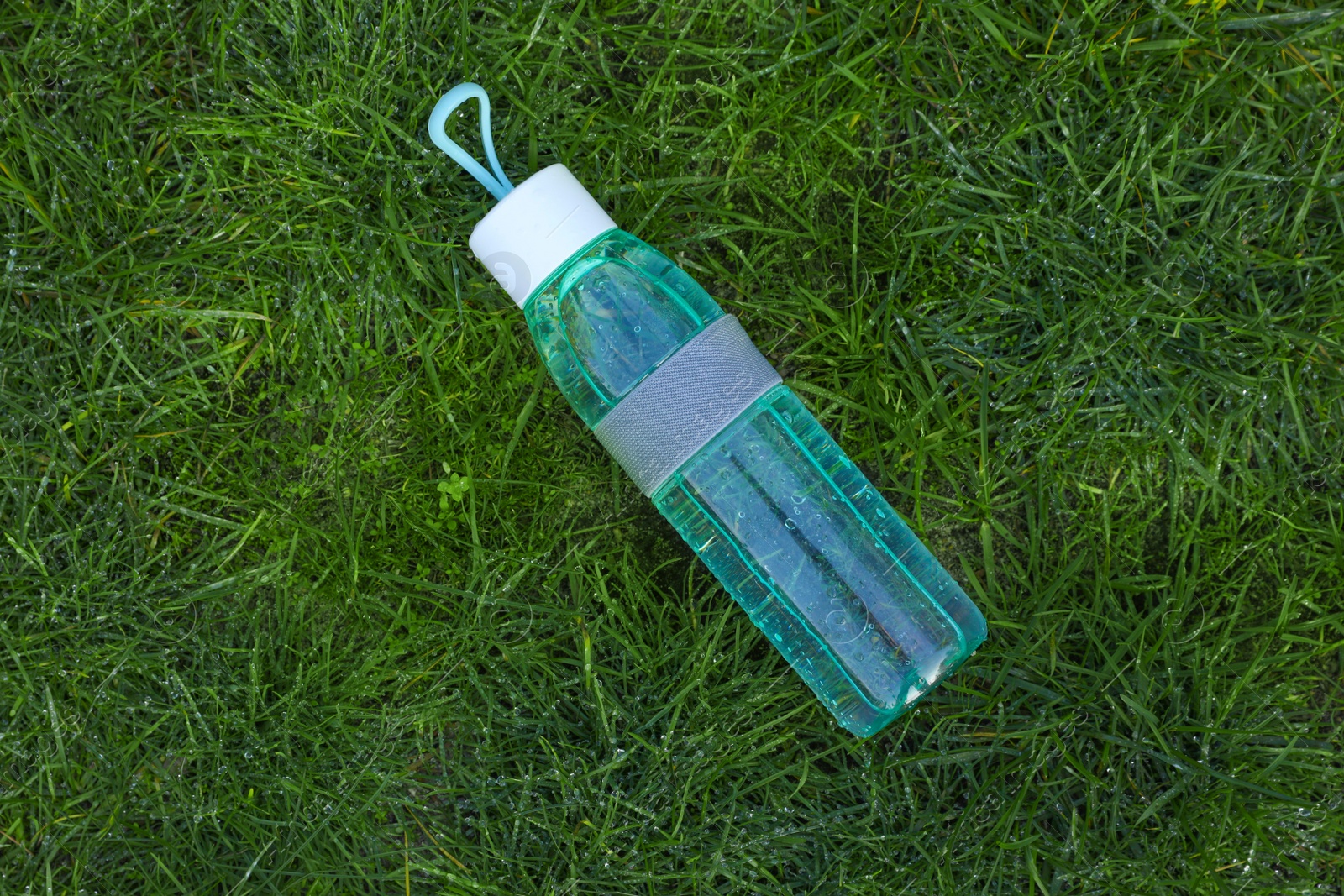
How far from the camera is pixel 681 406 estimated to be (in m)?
1.71

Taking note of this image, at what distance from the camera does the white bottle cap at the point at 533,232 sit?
5.53ft

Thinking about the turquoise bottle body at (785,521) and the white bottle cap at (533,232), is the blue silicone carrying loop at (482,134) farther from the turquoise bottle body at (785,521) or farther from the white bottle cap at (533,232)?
the turquoise bottle body at (785,521)

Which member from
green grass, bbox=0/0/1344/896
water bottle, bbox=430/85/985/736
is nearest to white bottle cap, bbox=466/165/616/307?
water bottle, bbox=430/85/985/736

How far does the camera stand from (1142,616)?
2.02 meters

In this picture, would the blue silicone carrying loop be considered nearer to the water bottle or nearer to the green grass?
the water bottle

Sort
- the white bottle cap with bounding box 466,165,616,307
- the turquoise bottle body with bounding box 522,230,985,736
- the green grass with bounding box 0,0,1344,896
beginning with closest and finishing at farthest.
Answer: the white bottle cap with bounding box 466,165,616,307 < the turquoise bottle body with bounding box 522,230,985,736 < the green grass with bounding box 0,0,1344,896

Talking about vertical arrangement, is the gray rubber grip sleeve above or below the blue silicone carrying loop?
below

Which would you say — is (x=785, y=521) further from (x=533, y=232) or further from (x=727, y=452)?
(x=533, y=232)

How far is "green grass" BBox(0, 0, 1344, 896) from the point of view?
1967 mm

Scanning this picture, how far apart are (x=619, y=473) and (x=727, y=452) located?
29 cm

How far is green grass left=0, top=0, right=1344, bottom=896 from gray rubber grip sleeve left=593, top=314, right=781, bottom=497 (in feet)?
0.93

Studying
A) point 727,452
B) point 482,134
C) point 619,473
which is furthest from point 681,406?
point 482,134

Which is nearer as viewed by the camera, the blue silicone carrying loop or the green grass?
the blue silicone carrying loop

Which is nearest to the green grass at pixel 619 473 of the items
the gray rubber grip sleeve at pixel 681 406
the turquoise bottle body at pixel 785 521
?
the turquoise bottle body at pixel 785 521
